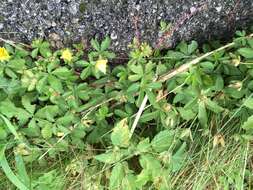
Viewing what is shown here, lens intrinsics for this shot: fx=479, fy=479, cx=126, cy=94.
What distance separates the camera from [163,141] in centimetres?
177

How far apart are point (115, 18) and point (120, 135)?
424mm

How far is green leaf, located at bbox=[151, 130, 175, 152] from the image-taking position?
175 centimetres

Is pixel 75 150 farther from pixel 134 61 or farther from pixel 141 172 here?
pixel 134 61

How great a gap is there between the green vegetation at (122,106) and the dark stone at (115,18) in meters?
0.05

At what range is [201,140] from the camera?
1.88m

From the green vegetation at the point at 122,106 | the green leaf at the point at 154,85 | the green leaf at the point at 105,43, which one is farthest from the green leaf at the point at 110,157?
the green leaf at the point at 105,43

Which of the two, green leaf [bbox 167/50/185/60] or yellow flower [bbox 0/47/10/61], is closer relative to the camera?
yellow flower [bbox 0/47/10/61]

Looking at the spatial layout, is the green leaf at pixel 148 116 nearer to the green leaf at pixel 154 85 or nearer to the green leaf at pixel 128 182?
the green leaf at pixel 154 85

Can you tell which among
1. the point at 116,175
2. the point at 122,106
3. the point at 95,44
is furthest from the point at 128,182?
the point at 95,44

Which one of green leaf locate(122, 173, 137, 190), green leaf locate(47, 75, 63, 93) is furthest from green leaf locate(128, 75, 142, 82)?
green leaf locate(122, 173, 137, 190)

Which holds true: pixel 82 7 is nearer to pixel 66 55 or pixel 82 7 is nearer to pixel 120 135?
pixel 66 55

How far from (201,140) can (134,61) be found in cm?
43

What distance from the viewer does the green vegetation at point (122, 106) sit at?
1.71 m

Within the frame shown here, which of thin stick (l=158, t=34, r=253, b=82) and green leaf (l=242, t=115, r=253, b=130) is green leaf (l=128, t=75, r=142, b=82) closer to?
thin stick (l=158, t=34, r=253, b=82)
